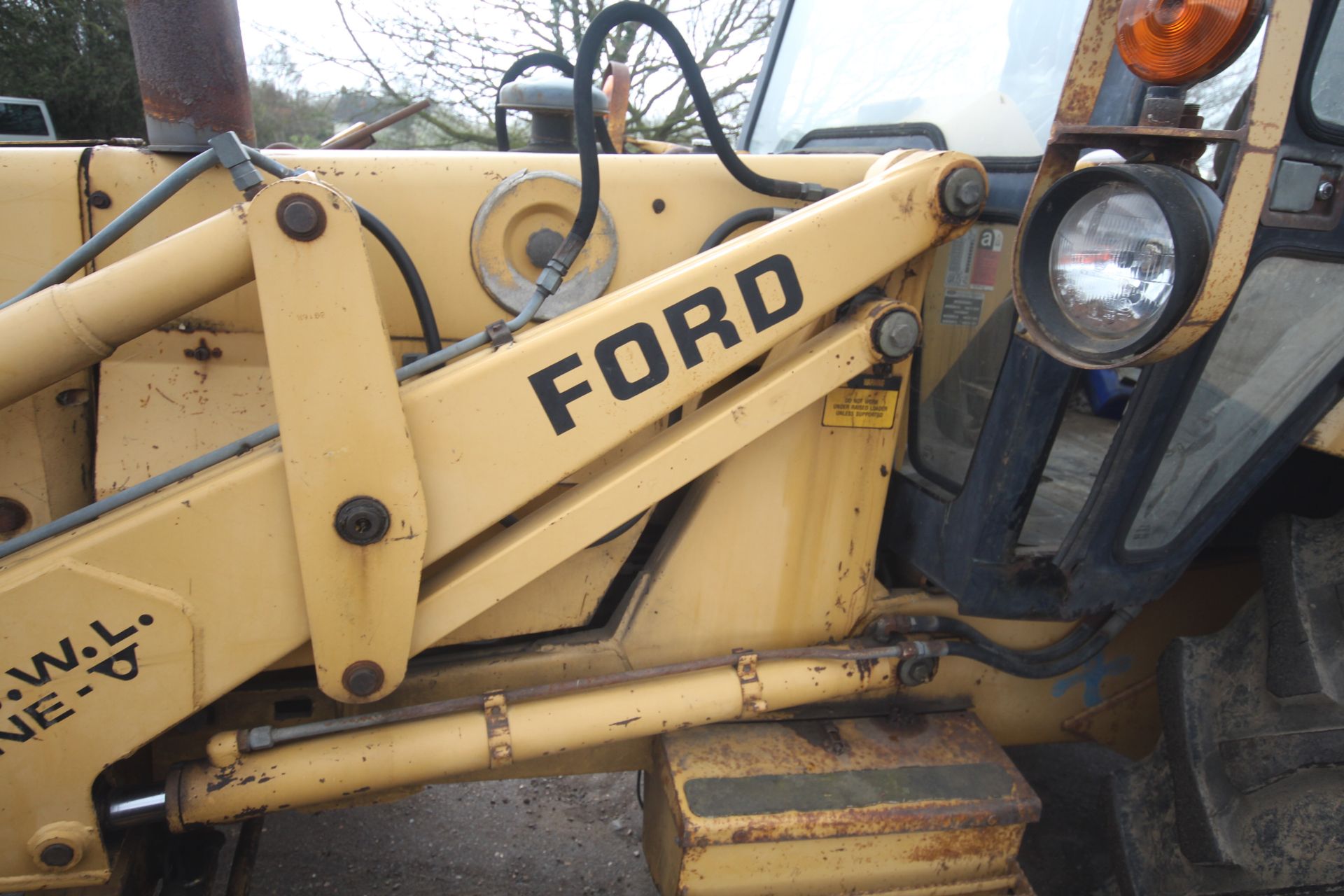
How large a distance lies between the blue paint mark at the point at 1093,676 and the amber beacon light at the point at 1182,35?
46.0 inches

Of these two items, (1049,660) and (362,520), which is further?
(1049,660)

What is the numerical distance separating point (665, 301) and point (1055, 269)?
1.87 ft

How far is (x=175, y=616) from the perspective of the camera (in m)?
1.21

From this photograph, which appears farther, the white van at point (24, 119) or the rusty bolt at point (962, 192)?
the white van at point (24, 119)

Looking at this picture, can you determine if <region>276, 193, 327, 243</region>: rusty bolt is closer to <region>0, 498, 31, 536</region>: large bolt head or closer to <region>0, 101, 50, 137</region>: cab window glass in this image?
<region>0, 498, 31, 536</region>: large bolt head

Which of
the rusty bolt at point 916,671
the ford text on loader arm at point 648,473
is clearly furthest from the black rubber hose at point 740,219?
the rusty bolt at point 916,671

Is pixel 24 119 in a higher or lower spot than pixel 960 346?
lower

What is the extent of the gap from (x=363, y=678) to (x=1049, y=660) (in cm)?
127

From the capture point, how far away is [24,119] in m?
9.27

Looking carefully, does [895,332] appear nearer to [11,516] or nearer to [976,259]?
[976,259]

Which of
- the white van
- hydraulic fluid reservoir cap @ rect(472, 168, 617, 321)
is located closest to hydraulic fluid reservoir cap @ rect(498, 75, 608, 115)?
hydraulic fluid reservoir cap @ rect(472, 168, 617, 321)

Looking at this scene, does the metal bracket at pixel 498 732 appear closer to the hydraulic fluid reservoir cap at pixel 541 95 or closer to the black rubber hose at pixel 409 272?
the black rubber hose at pixel 409 272

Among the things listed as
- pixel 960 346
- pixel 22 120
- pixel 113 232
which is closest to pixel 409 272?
pixel 113 232

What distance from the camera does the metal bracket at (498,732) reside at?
1373 millimetres
